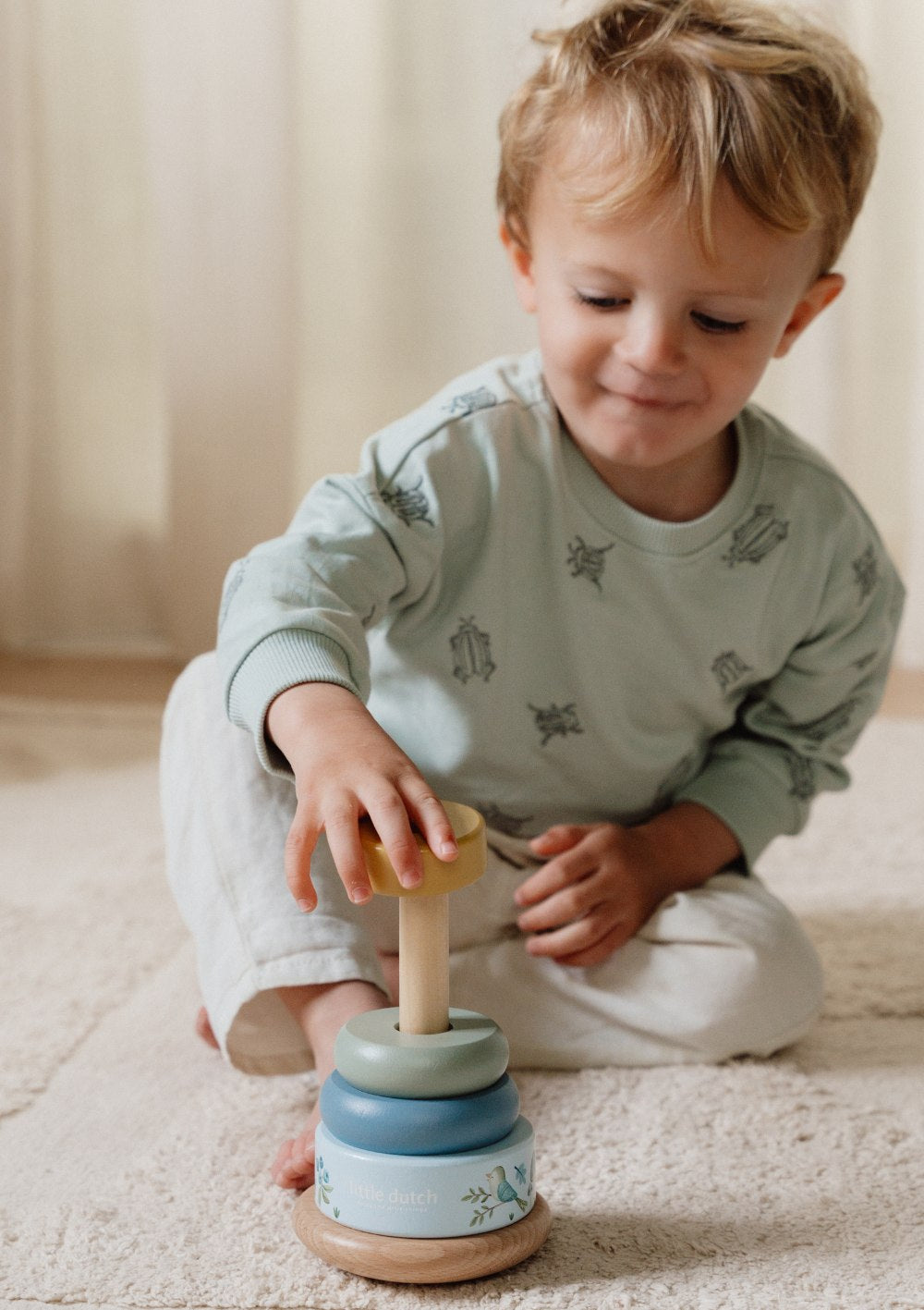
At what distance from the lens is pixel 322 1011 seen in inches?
30.6

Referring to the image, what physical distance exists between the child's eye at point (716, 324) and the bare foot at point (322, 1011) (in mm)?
399

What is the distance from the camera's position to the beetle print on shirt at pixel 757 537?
0.98 meters

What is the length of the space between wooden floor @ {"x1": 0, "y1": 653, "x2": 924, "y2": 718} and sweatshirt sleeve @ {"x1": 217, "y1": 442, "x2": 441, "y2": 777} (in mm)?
877

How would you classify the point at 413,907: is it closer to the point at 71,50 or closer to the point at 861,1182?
the point at 861,1182

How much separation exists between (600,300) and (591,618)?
19 cm

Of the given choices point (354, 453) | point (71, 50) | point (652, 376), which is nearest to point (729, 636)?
point (652, 376)

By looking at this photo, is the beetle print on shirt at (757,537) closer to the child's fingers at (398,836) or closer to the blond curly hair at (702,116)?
the blond curly hair at (702,116)

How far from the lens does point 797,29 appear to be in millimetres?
912

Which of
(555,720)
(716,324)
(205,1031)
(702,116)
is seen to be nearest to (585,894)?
(555,720)

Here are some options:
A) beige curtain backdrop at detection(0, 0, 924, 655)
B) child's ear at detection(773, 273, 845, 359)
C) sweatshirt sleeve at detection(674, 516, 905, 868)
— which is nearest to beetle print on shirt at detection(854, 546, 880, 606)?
sweatshirt sleeve at detection(674, 516, 905, 868)

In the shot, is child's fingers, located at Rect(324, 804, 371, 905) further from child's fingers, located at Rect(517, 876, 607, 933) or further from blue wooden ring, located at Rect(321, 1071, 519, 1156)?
child's fingers, located at Rect(517, 876, 607, 933)

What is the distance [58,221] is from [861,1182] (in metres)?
1.53

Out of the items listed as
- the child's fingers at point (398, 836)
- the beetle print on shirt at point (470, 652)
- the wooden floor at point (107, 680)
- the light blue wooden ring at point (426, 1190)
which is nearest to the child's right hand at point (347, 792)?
the child's fingers at point (398, 836)

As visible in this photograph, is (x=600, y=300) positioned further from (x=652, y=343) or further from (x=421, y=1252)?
(x=421, y=1252)
